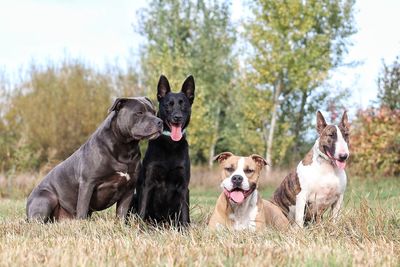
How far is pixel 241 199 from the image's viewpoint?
6.61m

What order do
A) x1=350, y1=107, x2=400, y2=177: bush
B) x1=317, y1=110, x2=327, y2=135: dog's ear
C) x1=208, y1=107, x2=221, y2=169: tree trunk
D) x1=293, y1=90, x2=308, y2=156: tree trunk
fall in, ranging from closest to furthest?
x1=317, y1=110, x2=327, y2=135: dog's ear
x1=350, y1=107, x2=400, y2=177: bush
x1=208, y1=107, x2=221, y2=169: tree trunk
x1=293, y1=90, x2=308, y2=156: tree trunk

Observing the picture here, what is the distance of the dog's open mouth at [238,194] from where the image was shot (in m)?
6.62

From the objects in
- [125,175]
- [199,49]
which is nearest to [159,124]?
[125,175]

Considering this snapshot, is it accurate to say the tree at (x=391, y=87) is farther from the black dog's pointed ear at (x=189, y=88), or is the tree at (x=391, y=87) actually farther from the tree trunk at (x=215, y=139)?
the black dog's pointed ear at (x=189, y=88)

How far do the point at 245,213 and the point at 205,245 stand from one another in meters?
1.79

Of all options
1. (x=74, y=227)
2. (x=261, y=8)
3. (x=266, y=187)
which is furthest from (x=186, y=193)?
(x=261, y=8)

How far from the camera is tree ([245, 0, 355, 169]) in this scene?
981 inches

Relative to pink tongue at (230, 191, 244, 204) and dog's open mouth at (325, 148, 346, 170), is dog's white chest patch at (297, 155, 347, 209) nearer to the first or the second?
dog's open mouth at (325, 148, 346, 170)

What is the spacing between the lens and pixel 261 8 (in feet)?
83.4

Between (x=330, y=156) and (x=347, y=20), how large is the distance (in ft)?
74.7

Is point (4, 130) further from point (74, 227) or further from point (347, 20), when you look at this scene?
point (74, 227)

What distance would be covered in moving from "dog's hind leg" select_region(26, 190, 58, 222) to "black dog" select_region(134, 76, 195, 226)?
3.37 feet

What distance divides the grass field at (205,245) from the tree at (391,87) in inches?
666

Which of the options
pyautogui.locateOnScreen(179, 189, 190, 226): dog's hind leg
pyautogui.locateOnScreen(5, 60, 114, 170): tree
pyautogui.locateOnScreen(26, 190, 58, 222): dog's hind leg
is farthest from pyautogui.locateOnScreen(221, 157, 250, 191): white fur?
pyautogui.locateOnScreen(5, 60, 114, 170): tree
